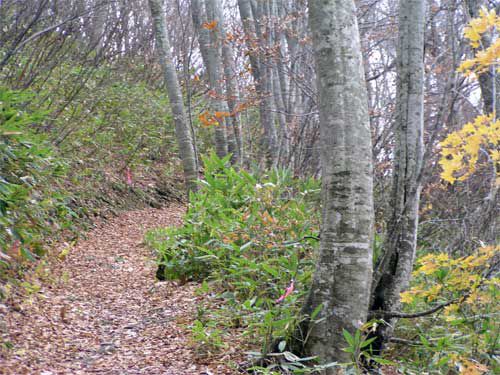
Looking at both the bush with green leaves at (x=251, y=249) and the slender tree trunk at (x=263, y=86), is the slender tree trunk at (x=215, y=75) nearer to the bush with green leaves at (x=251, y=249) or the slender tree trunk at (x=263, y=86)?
the slender tree trunk at (x=263, y=86)

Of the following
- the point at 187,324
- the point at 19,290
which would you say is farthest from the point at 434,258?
the point at 19,290

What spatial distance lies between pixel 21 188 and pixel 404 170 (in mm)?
3286

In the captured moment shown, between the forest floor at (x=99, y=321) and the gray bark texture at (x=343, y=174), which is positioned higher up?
the gray bark texture at (x=343, y=174)

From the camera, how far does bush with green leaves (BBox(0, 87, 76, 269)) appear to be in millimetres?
4086

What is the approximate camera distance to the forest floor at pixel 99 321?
10.3 ft

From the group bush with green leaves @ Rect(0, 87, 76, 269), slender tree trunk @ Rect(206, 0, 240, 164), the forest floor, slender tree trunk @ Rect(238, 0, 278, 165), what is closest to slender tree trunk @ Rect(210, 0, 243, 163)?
slender tree trunk @ Rect(206, 0, 240, 164)

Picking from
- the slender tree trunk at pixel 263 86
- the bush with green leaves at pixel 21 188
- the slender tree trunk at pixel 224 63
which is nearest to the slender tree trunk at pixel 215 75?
the slender tree trunk at pixel 224 63

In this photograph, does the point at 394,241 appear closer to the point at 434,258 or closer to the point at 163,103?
the point at 434,258

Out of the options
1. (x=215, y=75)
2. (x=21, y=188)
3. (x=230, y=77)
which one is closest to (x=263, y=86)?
(x=230, y=77)

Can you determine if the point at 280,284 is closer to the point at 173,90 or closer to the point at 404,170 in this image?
the point at 404,170

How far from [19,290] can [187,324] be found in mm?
1459

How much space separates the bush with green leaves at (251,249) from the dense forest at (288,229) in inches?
0.8

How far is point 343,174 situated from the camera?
102 inches

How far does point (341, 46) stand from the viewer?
258 cm
